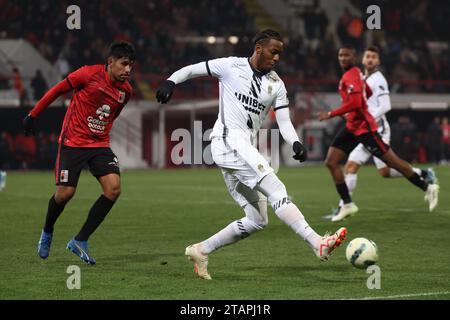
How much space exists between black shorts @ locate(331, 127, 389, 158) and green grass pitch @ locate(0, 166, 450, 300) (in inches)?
41.2

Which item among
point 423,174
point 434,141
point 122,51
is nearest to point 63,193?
point 122,51

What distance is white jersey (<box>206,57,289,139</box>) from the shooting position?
339 inches

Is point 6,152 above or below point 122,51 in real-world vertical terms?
below

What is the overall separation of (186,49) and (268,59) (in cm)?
2794

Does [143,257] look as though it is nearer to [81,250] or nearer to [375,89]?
[81,250]

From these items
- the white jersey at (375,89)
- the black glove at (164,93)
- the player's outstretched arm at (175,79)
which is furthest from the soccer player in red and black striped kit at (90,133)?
the white jersey at (375,89)

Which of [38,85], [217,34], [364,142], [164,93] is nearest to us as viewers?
[164,93]

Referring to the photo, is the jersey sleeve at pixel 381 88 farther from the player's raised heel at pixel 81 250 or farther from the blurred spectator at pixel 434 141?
the blurred spectator at pixel 434 141

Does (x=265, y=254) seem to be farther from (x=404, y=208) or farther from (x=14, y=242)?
(x=404, y=208)

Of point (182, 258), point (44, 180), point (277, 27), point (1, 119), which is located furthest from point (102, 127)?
point (277, 27)

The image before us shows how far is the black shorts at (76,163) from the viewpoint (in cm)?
973

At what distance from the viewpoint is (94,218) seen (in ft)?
31.8

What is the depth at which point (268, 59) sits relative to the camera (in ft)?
28.2

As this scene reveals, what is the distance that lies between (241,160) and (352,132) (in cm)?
610
